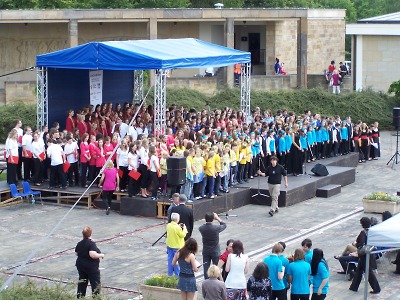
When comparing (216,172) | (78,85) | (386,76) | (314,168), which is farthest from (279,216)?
(386,76)

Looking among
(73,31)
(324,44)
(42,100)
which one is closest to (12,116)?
(73,31)

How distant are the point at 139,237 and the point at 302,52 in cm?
2685

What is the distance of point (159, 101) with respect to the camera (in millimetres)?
27000

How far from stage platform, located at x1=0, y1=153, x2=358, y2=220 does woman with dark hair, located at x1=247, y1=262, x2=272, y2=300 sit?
8.73 meters

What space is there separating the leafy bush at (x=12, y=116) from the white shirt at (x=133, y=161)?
531 inches

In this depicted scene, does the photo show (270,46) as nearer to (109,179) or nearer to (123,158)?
(123,158)

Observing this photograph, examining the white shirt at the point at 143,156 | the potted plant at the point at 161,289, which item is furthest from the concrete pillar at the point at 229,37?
the potted plant at the point at 161,289

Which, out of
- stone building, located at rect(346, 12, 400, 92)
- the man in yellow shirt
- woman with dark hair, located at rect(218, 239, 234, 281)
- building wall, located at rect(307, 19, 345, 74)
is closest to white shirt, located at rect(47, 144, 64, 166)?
the man in yellow shirt

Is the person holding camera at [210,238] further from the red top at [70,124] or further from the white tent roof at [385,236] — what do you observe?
the red top at [70,124]

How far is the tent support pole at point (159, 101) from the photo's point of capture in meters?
26.6

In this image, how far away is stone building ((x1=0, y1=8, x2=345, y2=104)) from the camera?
43719mm

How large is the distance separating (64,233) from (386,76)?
27607 mm

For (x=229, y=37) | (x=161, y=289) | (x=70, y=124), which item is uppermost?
(x=229, y=37)

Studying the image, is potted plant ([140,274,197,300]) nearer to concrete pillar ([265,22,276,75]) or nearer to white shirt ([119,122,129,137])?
white shirt ([119,122,129,137])
